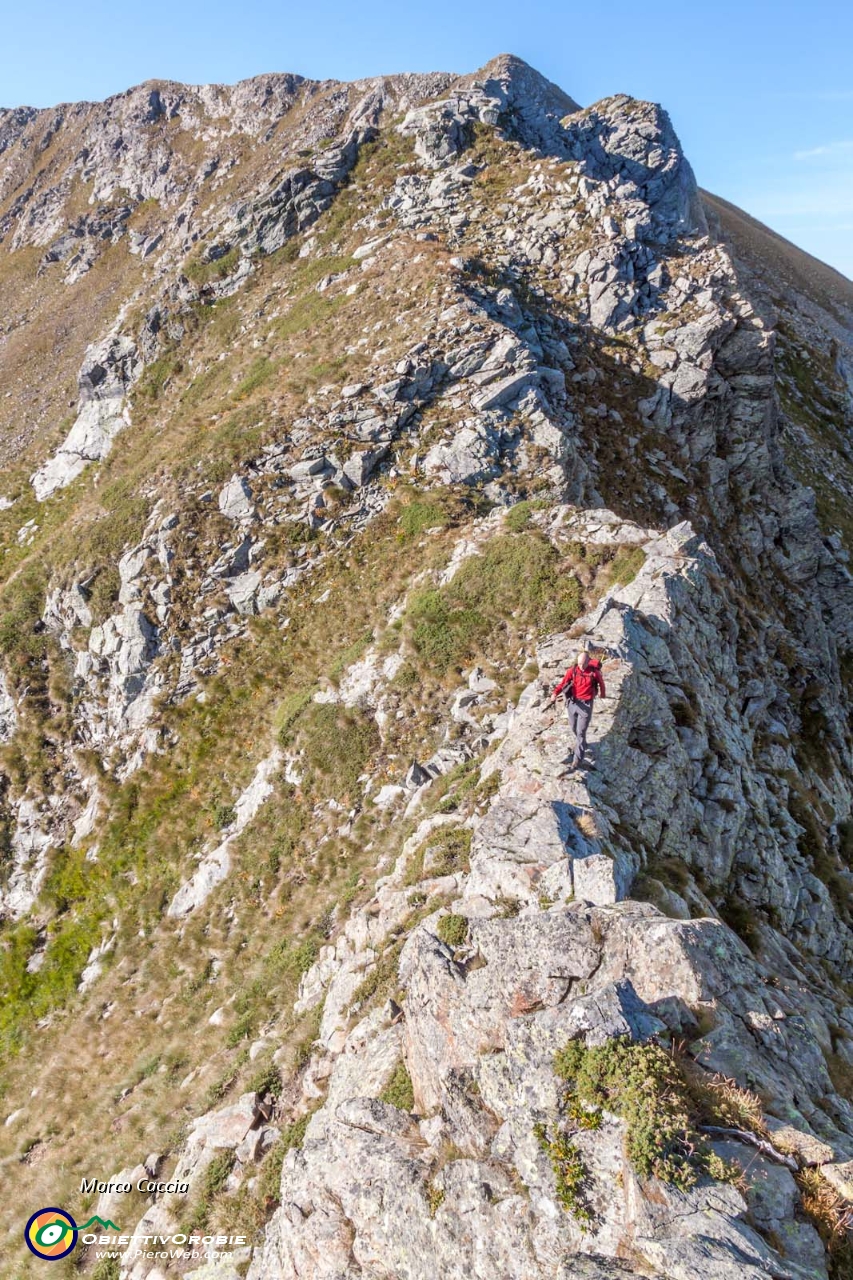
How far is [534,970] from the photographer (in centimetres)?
934

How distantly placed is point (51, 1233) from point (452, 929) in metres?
11.3

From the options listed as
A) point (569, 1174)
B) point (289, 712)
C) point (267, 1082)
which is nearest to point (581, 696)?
point (569, 1174)

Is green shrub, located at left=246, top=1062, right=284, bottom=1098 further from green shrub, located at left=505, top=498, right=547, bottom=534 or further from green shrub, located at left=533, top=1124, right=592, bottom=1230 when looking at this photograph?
green shrub, located at left=505, top=498, right=547, bottom=534

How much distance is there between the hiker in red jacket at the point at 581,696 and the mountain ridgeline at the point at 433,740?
2.59ft

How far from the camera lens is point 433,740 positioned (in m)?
20.3

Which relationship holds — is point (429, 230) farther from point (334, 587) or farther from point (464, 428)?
point (334, 587)

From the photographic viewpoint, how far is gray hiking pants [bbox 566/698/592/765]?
44.8 feet

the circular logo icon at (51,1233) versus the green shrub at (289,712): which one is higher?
the green shrub at (289,712)

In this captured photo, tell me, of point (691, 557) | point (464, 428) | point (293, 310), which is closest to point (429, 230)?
point (293, 310)

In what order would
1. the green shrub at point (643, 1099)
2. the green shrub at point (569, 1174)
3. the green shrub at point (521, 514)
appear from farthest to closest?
the green shrub at point (521, 514) → the green shrub at point (569, 1174) → the green shrub at point (643, 1099)

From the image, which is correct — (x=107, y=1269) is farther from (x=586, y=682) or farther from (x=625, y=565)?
(x=625, y=565)

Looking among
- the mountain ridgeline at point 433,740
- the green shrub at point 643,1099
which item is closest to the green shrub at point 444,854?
the mountain ridgeline at point 433,740

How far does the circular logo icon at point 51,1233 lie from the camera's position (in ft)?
42.9

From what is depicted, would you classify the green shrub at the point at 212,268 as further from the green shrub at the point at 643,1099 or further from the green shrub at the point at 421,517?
the green shrub at the point at 643,1099
